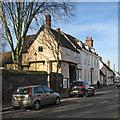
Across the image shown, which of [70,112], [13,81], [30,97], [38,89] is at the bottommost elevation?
Result: [70,112]

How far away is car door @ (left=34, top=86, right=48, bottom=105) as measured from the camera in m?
11.9

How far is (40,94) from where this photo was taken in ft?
40.0

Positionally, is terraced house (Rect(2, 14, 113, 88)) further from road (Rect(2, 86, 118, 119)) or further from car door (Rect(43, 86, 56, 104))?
road (Rect(2, 86, 118, 119))

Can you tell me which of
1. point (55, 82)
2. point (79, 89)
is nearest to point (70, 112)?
point (79, 89)

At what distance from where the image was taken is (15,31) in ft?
61.8

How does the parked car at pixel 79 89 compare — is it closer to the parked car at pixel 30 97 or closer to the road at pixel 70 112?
the road at pixel 70 112

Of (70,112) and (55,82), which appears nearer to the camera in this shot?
(70,112)

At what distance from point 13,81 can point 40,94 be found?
5.01m

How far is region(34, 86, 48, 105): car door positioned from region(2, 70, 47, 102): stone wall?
4306mm

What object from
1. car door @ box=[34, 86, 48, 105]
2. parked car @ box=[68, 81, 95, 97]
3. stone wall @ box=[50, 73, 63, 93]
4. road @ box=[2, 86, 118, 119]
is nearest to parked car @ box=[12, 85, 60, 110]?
car door @ box=[34, 86, 48, 105]

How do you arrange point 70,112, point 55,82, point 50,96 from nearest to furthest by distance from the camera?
1. point 70,112
2. point 50,96
3. point 55,82

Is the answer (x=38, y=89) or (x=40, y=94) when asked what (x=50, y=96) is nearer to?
(x=40, y=94)

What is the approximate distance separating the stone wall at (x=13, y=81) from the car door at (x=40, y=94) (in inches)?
170

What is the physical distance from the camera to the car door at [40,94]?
11.9 meters
